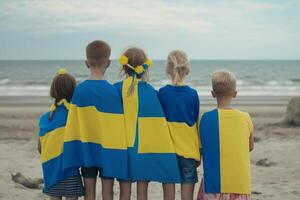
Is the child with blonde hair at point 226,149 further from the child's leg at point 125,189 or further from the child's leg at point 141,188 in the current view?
the child's leg at point 125,189

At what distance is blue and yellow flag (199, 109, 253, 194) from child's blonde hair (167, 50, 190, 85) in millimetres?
468

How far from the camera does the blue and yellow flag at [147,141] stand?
13.8ft

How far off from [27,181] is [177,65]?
3.30 metres

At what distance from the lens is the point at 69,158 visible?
4195 millimetres

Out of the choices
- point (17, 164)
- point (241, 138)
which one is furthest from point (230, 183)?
point (17, 164)

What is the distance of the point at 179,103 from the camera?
4270 mm

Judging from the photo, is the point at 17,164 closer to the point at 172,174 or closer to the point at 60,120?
the point at 60,120

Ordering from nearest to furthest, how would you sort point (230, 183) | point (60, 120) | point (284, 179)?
point (230, 183) → point (60, 120) → point (284, 179)

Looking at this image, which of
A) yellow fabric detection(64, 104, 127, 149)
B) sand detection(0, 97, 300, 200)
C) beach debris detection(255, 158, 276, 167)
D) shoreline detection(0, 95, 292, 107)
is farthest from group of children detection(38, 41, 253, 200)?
shoreline detection(0, 95, 292, 107)

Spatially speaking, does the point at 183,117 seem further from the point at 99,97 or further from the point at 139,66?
the point at 99,97

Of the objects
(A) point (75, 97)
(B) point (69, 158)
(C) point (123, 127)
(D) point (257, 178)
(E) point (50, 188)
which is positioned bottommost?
(D) point (257, 178)

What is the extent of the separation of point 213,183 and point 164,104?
812mm

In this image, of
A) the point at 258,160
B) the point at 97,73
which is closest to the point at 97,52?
the point at 97,73

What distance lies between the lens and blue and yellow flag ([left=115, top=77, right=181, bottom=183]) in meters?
4.19
